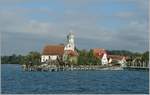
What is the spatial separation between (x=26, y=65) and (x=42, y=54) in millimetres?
26645

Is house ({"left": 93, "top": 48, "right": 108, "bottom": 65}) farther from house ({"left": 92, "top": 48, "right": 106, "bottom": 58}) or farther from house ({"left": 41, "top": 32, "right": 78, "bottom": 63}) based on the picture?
house ({"left": 41, "top": 32, "right": 78, "bottom": 63})

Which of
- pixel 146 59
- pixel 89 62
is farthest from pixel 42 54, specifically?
pixel 146 59

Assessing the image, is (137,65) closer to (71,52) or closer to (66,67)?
(71,52)

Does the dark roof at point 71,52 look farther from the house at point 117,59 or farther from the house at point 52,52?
the house at point 117,59

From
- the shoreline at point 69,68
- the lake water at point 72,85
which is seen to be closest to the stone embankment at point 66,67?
the shoreline at point 69,68

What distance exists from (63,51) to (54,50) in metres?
4.38

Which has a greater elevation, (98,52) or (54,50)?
(54,50)

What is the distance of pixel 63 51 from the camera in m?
112

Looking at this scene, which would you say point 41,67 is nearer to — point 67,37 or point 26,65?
point 26,65

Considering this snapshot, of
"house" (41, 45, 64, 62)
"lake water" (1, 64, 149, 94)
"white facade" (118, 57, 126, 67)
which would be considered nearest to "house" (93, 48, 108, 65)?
"white facade" (118, 57, 126, 67)

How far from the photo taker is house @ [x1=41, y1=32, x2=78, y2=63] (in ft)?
343

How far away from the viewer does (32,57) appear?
101m

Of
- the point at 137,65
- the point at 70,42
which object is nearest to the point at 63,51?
the point at 70,42

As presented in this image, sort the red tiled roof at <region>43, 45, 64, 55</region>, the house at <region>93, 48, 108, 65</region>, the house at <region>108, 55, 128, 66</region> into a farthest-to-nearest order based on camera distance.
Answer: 1. the house at <region>108, 55, 128, 66</region>
2. the red tiled roof at <region>43, 45, 64, 55</region>
3. the house at <region>93, 48, 108, 65</region>
